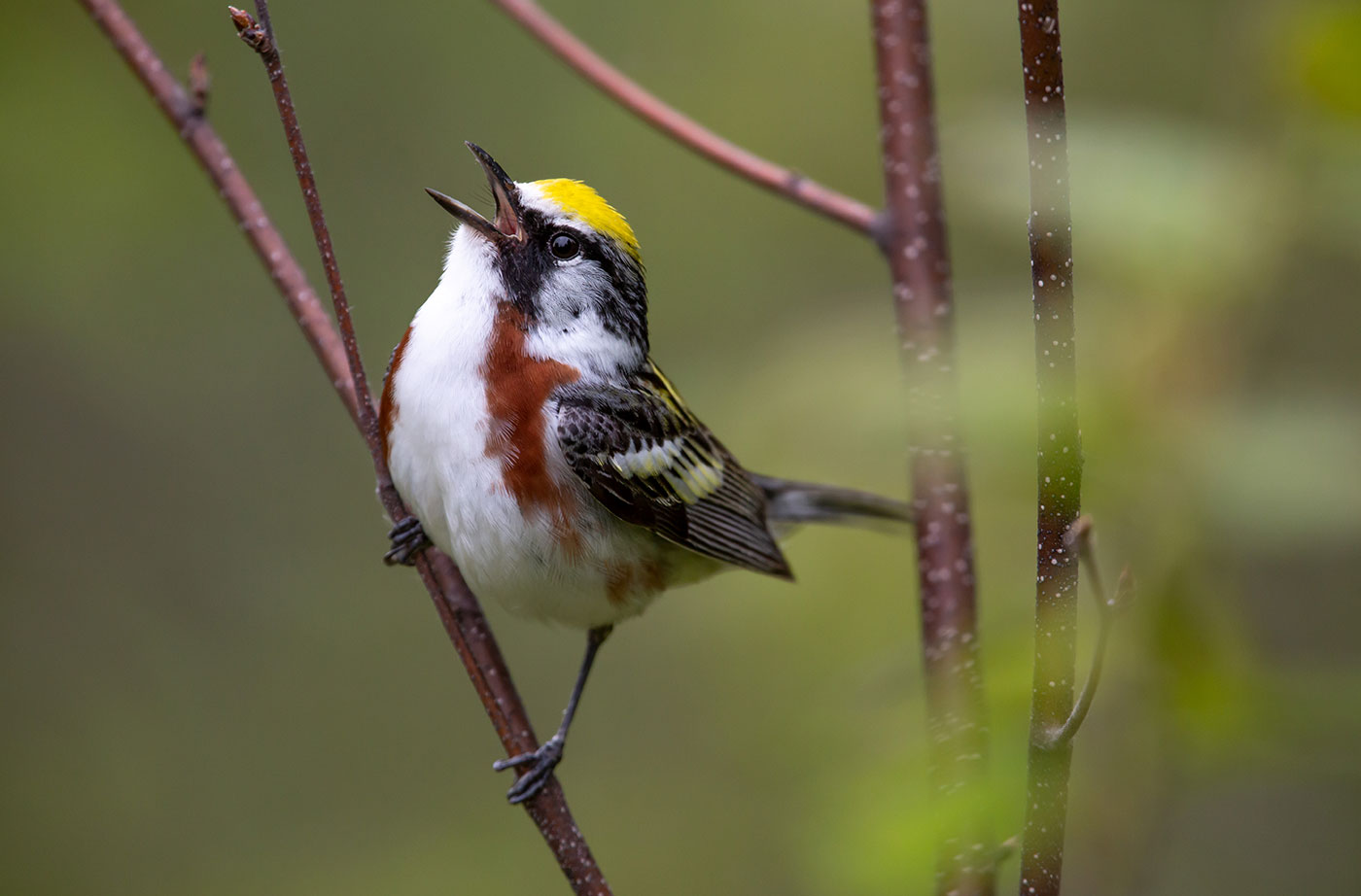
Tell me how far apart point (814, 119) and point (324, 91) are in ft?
8.90

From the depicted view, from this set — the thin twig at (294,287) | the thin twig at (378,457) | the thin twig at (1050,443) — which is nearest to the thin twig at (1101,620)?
the thin twig at (1050,443)

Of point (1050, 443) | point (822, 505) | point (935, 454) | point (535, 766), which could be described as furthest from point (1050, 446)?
point (822, 505)

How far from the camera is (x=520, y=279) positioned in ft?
11.1

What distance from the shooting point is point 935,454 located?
1.46 meters

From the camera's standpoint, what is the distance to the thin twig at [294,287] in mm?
2467

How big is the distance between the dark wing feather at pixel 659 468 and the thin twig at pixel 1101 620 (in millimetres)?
2114

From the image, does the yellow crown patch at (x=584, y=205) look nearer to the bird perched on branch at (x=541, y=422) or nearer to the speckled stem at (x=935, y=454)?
the bird perched on branch at (x=541, y=422)

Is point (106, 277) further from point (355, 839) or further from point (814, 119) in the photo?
point (814, 119)

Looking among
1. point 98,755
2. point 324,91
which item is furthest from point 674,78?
point 98,755

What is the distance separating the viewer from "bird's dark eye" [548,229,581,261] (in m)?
3.40

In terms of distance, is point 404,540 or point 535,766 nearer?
point 535,766

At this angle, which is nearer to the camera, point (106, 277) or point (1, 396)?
point (106, 277)

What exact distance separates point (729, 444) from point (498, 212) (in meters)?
0.90

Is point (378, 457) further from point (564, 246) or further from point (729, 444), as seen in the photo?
point (729, 444)
